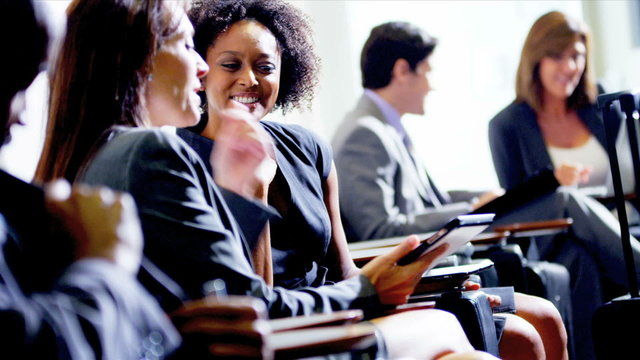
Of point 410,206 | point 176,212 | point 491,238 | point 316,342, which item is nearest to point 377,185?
point 410,206

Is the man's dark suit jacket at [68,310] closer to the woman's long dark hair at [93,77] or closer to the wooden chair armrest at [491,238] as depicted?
the woman's long dark hair at [93,77]

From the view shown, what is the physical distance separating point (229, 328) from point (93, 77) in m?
0.61

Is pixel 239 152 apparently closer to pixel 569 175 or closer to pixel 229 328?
pixel 229 328

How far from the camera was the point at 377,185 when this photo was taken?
11.0 ft

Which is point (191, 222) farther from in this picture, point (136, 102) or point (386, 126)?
point (386, 126)

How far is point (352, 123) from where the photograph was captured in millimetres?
3557

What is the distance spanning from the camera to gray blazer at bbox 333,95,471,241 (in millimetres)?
3344

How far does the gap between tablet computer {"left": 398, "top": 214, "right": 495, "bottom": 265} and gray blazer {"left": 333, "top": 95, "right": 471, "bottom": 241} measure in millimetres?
1686

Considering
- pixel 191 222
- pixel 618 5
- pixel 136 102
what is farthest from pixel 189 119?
pixel 618 5

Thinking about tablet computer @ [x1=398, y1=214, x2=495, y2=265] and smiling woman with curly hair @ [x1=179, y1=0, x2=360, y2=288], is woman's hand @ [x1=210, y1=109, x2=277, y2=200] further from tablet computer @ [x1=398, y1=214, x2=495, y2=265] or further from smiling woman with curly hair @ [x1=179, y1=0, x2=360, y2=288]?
tablet computer @ [x1=398, y1=214, x2=495, y2=265]

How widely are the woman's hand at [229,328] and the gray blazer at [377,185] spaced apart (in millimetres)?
2265

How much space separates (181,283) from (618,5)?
17.2 ft

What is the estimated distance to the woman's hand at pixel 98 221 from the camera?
3.18 feet

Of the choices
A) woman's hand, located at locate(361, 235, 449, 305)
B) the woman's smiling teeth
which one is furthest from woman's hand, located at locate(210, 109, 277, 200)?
the woman's smiling teeth
